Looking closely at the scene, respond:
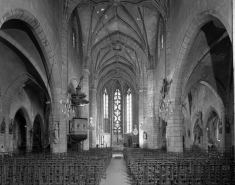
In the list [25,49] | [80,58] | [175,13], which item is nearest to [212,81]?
[175,13]

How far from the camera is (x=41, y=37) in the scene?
16453 mm

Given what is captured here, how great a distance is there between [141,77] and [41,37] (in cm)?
2203

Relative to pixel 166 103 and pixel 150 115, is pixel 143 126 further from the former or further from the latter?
pixel 166 103

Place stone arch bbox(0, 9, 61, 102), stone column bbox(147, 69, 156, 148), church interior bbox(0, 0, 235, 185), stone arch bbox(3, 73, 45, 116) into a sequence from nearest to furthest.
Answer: church interior bbox(0, 0, 235, 185) < stone arch bbox(0, 9, 61, 102) < stone arch bbox(3, 73, 45, 116) < stone column bbox(147, 69, 156, 148)

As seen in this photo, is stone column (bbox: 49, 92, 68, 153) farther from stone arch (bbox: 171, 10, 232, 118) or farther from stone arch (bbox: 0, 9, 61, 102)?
stone arch (bbox: 171, 10, 232, 118)

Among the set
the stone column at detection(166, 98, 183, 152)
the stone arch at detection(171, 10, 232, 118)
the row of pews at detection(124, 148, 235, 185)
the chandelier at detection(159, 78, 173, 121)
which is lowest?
the row of pews at detection(124, 148, 235, 185)

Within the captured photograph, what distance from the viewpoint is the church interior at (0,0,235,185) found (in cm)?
988

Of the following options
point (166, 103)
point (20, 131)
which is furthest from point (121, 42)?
point (166, 103)

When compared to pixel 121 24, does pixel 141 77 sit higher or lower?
lower

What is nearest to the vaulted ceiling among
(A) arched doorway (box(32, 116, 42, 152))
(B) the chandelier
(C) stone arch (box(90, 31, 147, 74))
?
(C) stone arch (box(90, 31, 147, 74))

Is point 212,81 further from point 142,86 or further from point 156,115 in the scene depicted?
point 142,86

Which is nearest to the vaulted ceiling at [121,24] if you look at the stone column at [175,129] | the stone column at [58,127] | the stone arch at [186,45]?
the stone arch at [186,45]

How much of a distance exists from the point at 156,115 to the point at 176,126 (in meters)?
11.1

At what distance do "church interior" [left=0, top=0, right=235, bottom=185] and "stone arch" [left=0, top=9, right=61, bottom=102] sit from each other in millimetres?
55
